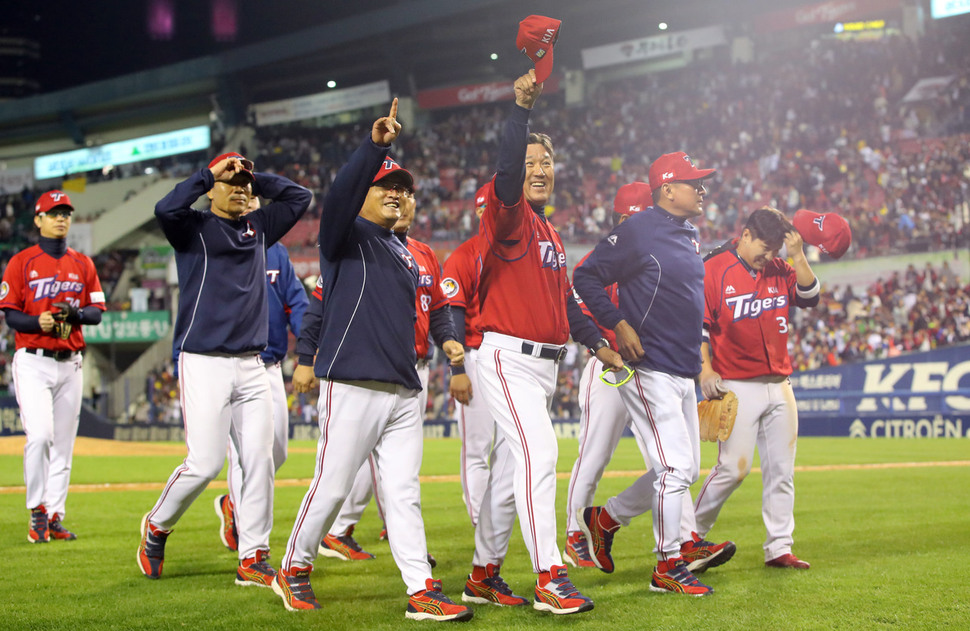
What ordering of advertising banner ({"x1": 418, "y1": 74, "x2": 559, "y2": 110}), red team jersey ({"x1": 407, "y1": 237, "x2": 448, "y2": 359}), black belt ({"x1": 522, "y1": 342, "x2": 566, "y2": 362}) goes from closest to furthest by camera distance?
black belt ({"x1": 522, "y1": 342, "x2": 566, "y2": 362})
red team jersey ({"x1": 407, "y1": 237, "x2": 448, "y2": 359})
advertising banner ({"x1": 418, "y1": 74, "x2": 559, "y2": 110})

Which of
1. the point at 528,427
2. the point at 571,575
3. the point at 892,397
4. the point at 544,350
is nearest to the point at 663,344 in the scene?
the point at 544,350

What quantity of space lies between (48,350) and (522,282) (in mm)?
4519

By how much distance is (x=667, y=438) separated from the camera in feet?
16.0

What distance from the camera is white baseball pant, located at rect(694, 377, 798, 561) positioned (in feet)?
18.1

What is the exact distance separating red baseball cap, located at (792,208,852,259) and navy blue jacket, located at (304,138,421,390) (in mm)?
2936

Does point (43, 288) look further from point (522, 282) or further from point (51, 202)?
point (522, 282)

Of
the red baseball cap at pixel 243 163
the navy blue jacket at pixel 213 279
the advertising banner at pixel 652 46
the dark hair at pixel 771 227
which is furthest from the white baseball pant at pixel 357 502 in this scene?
the advertising banner at pixel 652 46

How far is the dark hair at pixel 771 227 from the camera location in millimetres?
5688

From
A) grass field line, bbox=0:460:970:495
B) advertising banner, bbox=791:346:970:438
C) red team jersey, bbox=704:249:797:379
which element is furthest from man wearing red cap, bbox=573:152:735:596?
advertising banner, bbox=791:346:970:438

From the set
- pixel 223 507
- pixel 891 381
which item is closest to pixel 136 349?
pixel 891 381

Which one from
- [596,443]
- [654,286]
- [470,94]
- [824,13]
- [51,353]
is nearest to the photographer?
[654,286]

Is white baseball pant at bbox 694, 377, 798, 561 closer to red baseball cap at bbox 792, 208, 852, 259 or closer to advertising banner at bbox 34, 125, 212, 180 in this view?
red baseball cap at bbox 792, 208, 852, 259

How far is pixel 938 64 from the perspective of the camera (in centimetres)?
2961

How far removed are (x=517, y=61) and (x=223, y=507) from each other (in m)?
28.9
